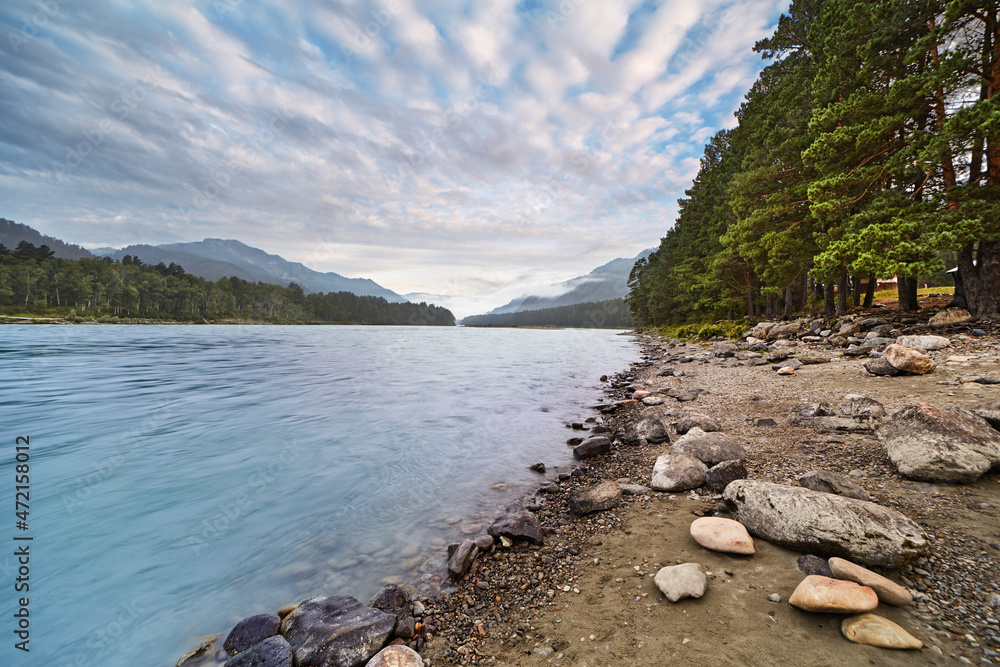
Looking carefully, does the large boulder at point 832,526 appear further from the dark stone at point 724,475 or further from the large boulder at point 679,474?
the large boulder at point 679,474

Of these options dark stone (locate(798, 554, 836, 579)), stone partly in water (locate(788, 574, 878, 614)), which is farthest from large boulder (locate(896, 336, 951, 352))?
stone partly in water (locate(788, 574, 878, 614))

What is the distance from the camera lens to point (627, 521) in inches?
211

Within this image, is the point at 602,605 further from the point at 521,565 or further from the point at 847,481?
the point at 847,481

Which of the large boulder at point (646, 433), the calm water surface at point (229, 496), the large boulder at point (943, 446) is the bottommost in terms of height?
the calm water surface at point (229, 496)

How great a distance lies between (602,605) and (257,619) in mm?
3819

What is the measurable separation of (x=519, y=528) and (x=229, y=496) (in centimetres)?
669

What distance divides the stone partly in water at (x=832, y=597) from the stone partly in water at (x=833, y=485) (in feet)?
6.80

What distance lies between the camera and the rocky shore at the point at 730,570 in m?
2.83

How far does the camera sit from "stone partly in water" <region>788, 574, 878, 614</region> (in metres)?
2.81

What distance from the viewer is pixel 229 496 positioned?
789cm

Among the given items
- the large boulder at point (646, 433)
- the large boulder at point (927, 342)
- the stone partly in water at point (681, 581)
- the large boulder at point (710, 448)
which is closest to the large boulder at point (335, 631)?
the stone partly in water at point (681, 581)

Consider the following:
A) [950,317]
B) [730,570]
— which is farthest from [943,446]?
[950,317]

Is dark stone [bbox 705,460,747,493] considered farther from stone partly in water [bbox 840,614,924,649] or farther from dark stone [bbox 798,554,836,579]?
stone partly in water [bbox 840,614,924,649]

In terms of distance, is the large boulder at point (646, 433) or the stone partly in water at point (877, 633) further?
the large boulder at point (646, 433)
